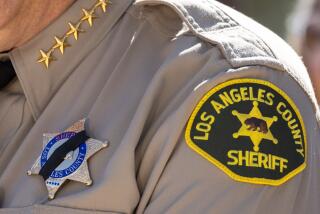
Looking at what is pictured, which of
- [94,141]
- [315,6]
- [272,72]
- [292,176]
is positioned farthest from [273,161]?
[315,6]

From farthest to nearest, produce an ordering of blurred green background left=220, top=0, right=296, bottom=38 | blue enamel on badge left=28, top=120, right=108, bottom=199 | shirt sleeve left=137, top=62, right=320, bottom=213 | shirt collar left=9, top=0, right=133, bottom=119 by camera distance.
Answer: blurred green background left=220, top=0, right=296, bottom=38, shirt collar left=9, top=0, right=133, bottom=119, blue enamel on badge left=28, top=120, right=108, bottom=199, shirt sleeve left=137, top=62, right=320, bottom=213

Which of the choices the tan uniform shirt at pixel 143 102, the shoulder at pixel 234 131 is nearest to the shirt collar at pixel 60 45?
the tan uniform shirt at pixel 143 102

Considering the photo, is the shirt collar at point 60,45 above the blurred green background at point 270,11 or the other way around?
above

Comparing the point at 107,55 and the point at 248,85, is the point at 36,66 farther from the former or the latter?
the point at 248,85

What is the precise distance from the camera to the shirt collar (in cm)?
267

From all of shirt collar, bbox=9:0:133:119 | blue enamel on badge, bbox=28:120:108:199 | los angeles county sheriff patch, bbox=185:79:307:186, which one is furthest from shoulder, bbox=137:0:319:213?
shirt collar, bbox=9:0:133:119

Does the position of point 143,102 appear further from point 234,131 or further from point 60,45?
point 60,45

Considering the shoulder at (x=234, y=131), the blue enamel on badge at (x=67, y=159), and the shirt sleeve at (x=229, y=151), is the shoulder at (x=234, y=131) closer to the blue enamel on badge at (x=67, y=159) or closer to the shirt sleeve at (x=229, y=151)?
the shirt sleeve at (x=229, y=151)

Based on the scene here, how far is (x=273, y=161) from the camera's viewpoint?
2355mm

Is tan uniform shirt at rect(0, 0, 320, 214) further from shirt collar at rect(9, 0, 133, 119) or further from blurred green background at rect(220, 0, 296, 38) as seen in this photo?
blurred green background at rect(220, 0, 296, 38)

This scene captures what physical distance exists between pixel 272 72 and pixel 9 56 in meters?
0.70

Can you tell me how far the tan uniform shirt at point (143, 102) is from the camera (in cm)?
237

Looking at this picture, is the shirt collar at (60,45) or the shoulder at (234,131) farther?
the shirt collar at (60,45)

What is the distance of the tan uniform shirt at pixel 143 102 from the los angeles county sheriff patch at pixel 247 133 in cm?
2
